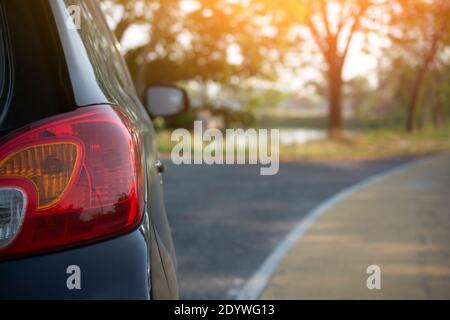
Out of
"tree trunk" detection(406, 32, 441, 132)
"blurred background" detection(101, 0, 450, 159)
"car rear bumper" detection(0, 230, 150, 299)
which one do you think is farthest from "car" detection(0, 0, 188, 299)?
"tree trunk" detection(406, 32, 441, 132)

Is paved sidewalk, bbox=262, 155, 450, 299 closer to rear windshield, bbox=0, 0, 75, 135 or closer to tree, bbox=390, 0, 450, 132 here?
rear windshield, bbox=0, 0, 75, 135

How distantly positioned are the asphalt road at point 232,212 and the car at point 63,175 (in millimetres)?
3093

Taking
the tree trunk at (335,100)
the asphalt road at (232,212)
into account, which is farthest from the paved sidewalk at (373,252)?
the tree trunk at (335,100)

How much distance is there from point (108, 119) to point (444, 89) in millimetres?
69629

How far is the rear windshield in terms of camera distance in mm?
1796

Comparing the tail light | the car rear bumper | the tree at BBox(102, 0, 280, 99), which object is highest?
the tree at BBox(102, 0, 280, 99)

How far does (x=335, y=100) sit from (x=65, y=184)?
95.7 feet

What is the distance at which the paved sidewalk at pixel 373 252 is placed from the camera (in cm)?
503

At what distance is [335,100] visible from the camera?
1196 inches

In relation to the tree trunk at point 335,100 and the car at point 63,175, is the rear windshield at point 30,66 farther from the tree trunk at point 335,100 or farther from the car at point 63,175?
the tree trunk at point 335,100

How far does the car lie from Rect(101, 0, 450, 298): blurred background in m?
3.15

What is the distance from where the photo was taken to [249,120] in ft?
147
